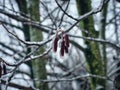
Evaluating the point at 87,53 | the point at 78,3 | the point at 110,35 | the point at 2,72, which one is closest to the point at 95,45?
the point at 87,53

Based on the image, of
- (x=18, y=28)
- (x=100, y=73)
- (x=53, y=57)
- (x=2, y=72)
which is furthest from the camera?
(x=53, y=57)

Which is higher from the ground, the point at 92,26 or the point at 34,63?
the point at 92,26

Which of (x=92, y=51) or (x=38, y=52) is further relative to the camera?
(x=92, y=51)

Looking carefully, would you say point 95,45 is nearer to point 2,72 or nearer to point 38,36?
point 38,36

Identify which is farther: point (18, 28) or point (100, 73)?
point (18, 28)

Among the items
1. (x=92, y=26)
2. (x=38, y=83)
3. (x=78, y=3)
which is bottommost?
(x=38, y=83)

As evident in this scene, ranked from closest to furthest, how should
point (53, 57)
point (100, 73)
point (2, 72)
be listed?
point (2, 72)
point (100, 73)
point (53, 57)

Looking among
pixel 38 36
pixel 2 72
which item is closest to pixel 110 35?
pixel 38 36

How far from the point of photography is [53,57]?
318 inches

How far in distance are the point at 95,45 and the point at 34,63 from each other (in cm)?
94

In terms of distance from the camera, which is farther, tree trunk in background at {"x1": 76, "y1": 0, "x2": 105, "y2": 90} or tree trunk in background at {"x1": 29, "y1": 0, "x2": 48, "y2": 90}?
tree trunk in background at {"x1": 76, "y1": 0, "x2": 105, "y2": 90}

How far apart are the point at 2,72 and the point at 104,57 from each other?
9.55ft

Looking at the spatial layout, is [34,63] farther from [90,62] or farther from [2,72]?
[2,72]

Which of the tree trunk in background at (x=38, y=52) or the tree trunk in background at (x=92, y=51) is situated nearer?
the tree trunk in background at (x=38, y=52)
